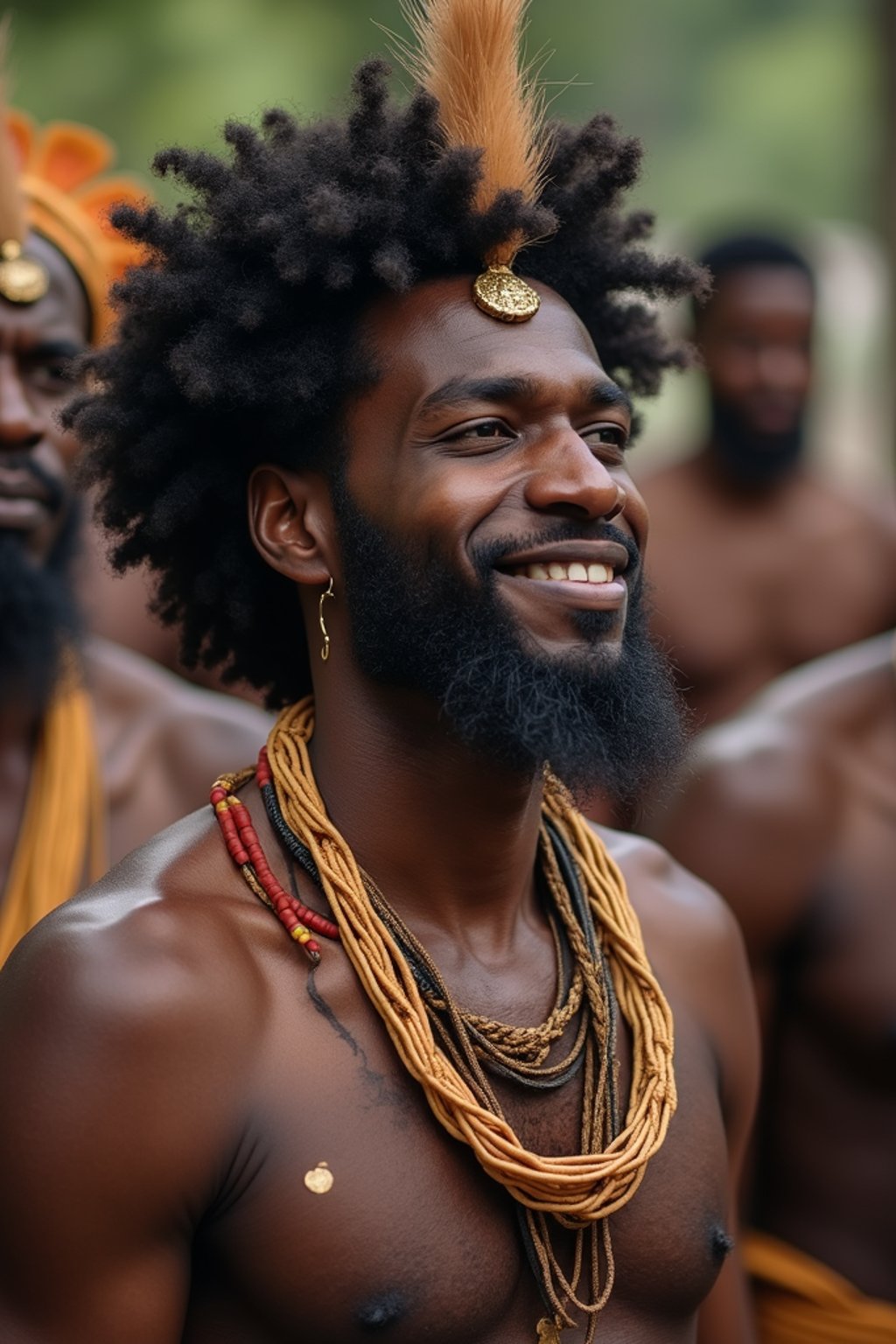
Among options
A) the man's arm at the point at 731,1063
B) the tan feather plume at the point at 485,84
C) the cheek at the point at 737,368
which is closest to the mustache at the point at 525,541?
the tan feather plume at the point at 485,84

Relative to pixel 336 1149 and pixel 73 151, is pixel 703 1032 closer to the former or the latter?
pixel 336 1149

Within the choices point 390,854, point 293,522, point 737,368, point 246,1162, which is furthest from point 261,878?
point 737,368

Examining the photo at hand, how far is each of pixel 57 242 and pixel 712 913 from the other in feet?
9.20

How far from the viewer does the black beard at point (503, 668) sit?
3.01 meters

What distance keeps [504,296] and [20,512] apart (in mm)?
1977

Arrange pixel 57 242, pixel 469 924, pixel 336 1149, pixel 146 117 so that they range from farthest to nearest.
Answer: pixel 146 117 → pixel 57 242 → pixel 469 924 → pixel 336 1149

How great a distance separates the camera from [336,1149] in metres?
2.82

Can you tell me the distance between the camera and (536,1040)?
10.0 feet

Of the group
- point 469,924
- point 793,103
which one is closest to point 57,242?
point 469,924

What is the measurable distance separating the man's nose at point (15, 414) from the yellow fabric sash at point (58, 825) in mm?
644

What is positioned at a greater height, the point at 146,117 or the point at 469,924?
the point at 146,117

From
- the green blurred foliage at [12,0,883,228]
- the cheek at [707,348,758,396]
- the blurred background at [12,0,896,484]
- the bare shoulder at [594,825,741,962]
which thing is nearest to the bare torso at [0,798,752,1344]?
the bare shoulder at [594,825,741,962]

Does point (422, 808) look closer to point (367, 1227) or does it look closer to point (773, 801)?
point (367, 1227)

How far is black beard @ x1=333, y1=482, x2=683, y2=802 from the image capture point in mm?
3010
